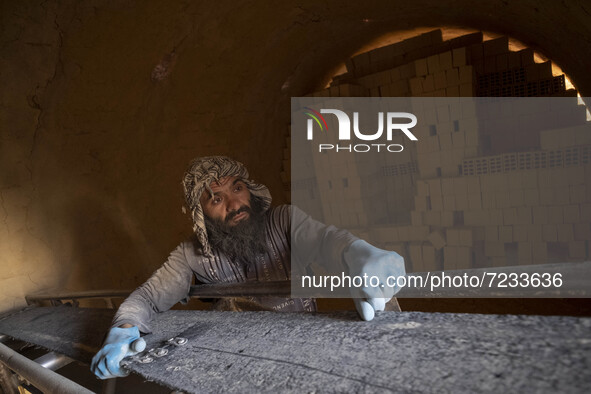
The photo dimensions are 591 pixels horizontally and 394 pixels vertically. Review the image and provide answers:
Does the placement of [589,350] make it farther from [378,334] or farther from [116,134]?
[116,134]

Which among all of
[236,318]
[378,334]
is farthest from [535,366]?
[236,318]

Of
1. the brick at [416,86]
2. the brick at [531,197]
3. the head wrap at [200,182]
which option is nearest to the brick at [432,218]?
the brick at [531,197]

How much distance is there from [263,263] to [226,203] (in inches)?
22.6

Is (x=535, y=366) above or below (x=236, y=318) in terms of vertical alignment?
above

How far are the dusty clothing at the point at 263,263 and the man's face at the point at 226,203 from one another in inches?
9.3

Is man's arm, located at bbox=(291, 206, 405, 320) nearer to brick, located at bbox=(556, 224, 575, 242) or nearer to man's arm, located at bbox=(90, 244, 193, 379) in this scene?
man's arm, located at bbox=(90, 244, 193, 379)

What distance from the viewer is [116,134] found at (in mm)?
4668

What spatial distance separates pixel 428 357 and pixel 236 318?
106 centimetres

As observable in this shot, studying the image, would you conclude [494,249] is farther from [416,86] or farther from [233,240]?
[233,240]

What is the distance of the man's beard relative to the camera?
2697 mm

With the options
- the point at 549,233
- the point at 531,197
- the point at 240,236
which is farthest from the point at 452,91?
the point at 240,236

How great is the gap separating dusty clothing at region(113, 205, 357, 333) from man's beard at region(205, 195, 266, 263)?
61 mm

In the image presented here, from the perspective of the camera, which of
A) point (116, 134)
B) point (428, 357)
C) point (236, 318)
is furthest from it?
point (116, 134)

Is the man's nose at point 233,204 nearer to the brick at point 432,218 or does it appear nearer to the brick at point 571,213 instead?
the brick at point 432,218
